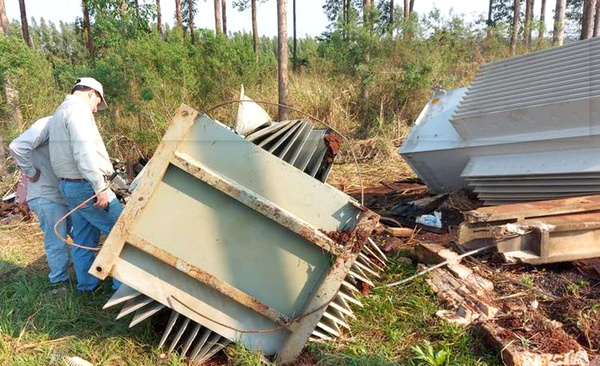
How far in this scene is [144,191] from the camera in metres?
2.25

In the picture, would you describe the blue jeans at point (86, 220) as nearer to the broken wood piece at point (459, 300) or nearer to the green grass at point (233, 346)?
the green grass at point (233, 346)

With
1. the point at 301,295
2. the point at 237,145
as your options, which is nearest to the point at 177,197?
the point at 237,145

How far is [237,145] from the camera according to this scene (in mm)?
2293

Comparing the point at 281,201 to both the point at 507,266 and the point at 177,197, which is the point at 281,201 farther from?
the point at 507,266

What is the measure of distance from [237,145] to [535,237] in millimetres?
2089

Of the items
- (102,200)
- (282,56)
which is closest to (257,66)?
(282,56)

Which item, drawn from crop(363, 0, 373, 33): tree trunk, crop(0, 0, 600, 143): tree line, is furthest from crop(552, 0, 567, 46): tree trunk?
crop(363, 0, 373, 33): tree trunk

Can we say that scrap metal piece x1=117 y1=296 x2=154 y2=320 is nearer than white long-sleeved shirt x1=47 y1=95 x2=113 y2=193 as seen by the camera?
Yes

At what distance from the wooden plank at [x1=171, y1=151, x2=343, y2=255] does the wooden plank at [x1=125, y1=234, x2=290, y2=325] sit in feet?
1.41

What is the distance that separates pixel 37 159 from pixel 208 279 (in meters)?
1.92

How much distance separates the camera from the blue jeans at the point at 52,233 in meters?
3.35

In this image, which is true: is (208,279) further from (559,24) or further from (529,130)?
(559,24)

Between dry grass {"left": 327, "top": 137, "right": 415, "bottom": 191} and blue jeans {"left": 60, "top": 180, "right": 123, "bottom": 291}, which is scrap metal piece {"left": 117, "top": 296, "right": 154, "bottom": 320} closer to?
blue jeans {"left": 60, "top": 180, "right": 123, "bottom": 291}

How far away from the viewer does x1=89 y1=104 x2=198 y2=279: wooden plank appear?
2244mm
